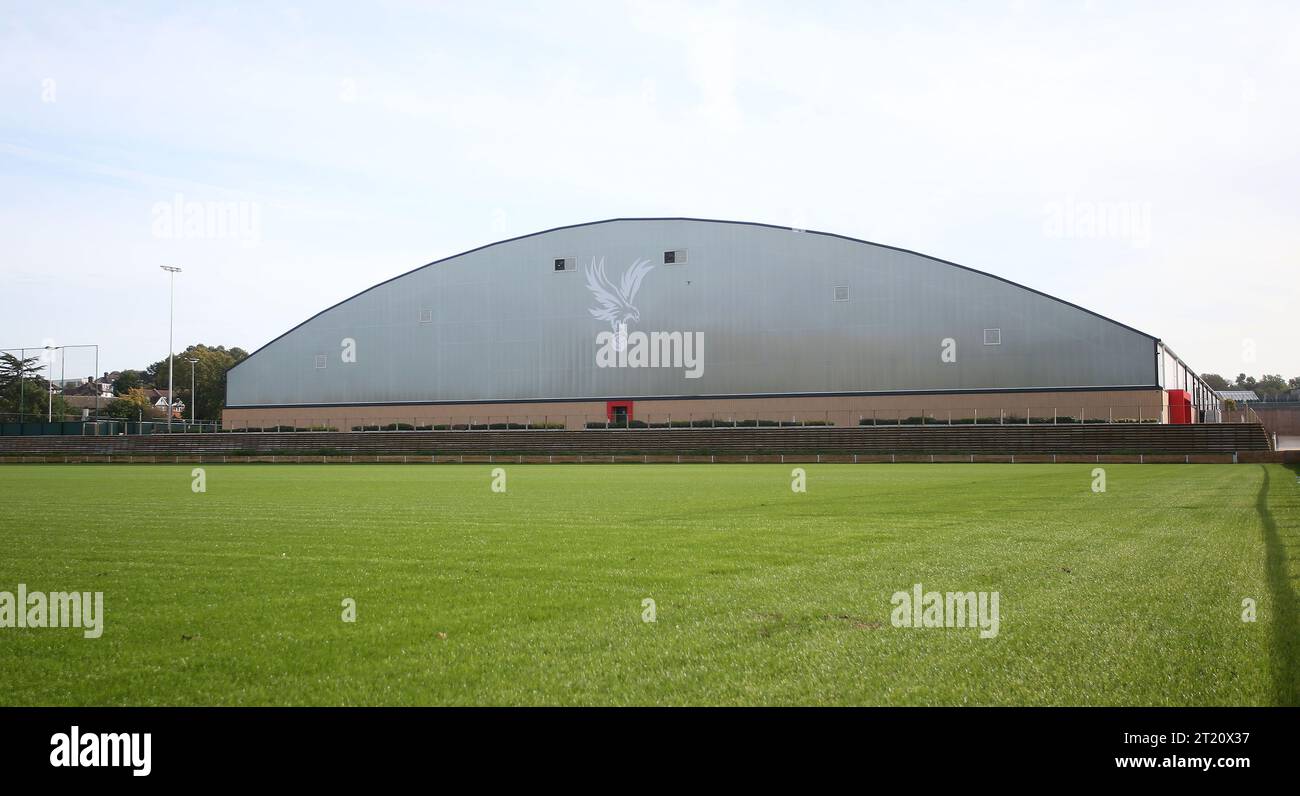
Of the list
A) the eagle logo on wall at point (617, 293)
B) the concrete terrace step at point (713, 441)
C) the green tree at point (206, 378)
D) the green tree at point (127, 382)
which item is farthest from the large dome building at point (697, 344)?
the green tree at point (127, 382)

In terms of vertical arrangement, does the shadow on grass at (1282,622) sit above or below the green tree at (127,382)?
below

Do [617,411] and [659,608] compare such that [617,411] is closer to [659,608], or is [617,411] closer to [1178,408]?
[1178,408]

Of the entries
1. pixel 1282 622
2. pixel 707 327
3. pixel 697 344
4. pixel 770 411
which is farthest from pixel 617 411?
pixel 1282 622

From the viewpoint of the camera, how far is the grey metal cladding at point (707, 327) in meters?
60.8

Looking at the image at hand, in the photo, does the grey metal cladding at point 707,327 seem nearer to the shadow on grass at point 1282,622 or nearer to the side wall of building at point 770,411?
the side wall of building at point 770,411

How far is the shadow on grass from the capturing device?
5055 millimetres

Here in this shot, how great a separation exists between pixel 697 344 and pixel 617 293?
297 inches

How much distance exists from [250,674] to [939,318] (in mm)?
61607

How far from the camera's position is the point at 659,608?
293 inches

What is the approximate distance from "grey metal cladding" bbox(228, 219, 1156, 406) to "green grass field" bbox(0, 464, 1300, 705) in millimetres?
47015

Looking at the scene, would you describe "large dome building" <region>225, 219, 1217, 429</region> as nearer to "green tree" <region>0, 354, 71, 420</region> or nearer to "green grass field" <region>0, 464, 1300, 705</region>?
"green tree" <region>0, 354, 71, 420</region>

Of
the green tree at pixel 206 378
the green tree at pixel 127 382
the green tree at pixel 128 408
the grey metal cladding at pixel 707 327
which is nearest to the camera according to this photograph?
the grey metal cladding at pixel 707 327

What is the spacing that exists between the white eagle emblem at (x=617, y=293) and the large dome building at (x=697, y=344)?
0.36ft
